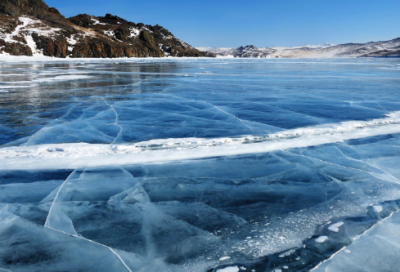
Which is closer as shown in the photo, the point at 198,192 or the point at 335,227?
the point at 335,227

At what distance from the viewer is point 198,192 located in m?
2.54

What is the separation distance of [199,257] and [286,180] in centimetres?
139

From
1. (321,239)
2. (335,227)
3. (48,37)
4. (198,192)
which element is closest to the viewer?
(321,239)

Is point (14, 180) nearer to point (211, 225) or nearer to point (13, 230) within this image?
point (13, 230)

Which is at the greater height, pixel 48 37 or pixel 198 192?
pixel 48 37

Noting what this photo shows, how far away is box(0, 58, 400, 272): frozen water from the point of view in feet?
5.67

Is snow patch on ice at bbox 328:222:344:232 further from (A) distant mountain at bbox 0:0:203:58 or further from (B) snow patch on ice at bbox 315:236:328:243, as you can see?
(A) distant mountain at bbox 0:0:203:58

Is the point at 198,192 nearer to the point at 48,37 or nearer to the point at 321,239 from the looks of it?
the point at 321,239

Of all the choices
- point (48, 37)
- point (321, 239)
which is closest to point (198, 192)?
point (321, 239)

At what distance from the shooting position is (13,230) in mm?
1970

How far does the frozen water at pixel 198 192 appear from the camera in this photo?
1729 mm

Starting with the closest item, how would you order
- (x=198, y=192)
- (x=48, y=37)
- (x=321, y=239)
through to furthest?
(x=321, y=239) < (x=198, y=192) < (x=48, y=37)

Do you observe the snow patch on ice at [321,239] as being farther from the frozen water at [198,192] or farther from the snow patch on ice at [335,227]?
the snow patch on ice at [335,227]

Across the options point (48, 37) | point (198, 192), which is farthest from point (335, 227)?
point (48, 37)
